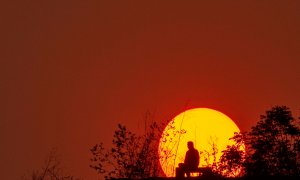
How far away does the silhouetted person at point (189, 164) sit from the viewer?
60.2ft

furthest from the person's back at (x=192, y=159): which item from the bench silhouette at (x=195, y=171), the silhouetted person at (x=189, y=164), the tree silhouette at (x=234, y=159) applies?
the tree silhouette at (x=234, y=159)

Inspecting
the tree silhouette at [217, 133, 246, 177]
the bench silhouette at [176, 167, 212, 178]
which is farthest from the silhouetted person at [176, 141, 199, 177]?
the tree silhouette at [217, 133, 246, 177]

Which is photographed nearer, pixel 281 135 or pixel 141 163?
pixel 141 163

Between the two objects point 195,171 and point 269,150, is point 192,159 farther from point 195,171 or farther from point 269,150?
point 269,150

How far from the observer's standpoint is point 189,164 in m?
18.6

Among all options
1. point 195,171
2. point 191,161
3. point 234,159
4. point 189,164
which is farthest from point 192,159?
point 234,159

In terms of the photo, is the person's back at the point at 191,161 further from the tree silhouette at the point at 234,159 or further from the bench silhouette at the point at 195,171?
the tree silhouette at the point at 234,159

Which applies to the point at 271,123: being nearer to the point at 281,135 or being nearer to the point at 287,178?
the point at 281,135

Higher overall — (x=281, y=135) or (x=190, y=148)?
(x=281, y=135)

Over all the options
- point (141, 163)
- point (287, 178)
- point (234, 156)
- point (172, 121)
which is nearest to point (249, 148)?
point (234, 156)

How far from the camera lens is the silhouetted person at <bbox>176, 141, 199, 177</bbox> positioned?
18359 millimetres

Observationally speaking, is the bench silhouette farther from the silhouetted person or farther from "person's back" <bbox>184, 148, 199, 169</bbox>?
"person's back" <bbox>184, 148, 199, 169</bbox>

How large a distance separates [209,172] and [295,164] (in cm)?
620

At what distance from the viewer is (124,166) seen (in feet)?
71.3
